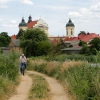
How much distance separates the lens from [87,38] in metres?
130

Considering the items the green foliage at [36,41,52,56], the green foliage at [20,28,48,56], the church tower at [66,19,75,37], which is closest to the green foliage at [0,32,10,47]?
the green foliage at [20,28,48,56]

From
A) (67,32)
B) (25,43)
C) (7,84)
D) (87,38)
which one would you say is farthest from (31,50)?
(67,32)

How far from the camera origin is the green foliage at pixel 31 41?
2571 inches

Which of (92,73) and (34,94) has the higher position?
(92,73)

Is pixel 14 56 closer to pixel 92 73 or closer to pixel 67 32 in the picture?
pixel 92 73

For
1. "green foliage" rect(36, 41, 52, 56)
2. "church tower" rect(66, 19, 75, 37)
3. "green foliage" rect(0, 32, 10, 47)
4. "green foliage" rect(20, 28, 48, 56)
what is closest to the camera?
"green foliage" rect(36, 41, 52, 56)

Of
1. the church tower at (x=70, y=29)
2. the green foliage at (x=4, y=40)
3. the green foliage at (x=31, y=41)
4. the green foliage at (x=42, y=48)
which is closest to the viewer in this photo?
the green foliage at (x=42, y=48)

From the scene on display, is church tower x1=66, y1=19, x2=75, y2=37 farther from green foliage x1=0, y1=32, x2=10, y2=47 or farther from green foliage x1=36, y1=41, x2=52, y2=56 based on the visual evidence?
green foliage x1=36, y1=41, x2=52, y2=56

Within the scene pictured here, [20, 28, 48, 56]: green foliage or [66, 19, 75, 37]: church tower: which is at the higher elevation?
[66, 19, 75, 37]: church tower

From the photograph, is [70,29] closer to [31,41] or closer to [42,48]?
[31,41]

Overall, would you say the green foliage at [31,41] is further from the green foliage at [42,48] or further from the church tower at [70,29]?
→ the church tower at [70,29]

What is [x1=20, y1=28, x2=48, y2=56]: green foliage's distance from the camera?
214 feet

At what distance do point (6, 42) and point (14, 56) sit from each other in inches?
3372

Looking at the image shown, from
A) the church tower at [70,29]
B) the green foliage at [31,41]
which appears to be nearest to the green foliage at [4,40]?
the green foliage at [31,41]
